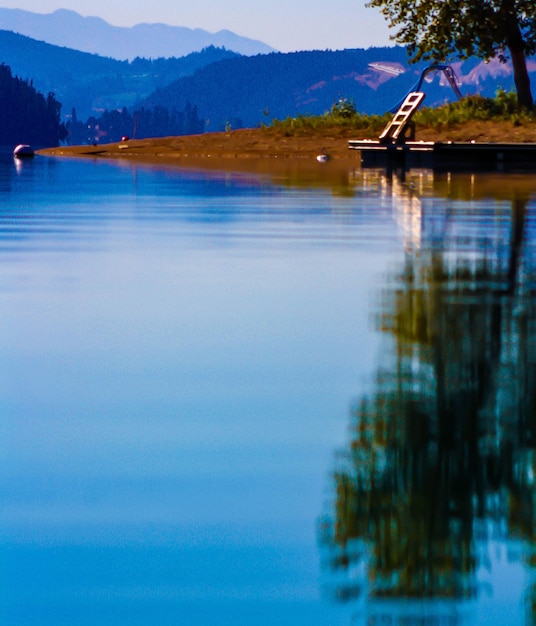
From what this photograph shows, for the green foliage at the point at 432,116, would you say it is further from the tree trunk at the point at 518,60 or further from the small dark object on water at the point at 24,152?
the small dark object on water at the point at 24,152

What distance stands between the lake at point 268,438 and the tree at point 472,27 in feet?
150

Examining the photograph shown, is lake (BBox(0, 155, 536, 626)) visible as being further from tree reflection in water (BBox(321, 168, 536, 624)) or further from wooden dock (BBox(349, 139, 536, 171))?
wooden dock (BBox(349, 139, 536, 171))

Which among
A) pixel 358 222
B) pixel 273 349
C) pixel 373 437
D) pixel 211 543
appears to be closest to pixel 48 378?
pixel 273 349

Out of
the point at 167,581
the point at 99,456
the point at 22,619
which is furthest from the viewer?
the point at 99,456

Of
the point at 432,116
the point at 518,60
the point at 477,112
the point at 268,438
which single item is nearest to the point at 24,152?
the point at 432,116

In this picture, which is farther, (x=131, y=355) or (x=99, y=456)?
(x=131, y=355)

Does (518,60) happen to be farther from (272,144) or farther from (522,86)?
(272,144)

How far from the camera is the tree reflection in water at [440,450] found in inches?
221

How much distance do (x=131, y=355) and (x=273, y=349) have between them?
1.02 m

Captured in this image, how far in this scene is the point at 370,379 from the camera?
957 cm

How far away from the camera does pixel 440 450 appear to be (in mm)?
7449

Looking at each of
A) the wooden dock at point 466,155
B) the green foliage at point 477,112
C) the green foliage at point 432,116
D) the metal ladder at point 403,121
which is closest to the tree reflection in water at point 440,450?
the wooden dock at point 466,155

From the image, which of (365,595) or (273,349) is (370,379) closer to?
(273,349)

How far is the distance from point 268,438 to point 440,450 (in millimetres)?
947
